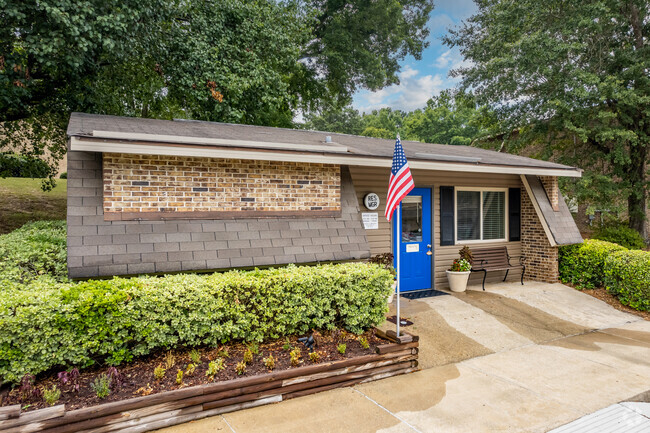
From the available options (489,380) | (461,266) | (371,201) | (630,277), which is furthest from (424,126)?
(489,380)

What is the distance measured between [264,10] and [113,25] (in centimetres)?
491

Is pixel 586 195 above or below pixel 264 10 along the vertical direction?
below

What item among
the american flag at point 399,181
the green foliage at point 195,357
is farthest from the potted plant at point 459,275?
the green foliage at point 195,357

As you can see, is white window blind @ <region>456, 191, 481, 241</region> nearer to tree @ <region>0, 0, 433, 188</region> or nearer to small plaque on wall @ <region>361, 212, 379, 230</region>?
small plaque on wall @ <region>361, 212, 379, 230</region>

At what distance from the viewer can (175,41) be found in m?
10.5

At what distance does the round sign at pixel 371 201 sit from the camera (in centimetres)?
734

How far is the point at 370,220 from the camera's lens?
7398mm

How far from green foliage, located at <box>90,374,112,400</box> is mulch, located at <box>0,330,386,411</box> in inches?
1.3

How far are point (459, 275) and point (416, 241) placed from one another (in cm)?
111

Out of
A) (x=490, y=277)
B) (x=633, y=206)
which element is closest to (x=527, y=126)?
(x=633, y=206)

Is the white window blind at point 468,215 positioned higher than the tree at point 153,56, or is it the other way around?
the tree at point 153,56

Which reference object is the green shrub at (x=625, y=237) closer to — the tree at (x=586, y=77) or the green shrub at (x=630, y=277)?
the tree at (x=586, y=77)

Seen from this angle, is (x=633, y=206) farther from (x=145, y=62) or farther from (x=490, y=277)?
(x=145, y=62)

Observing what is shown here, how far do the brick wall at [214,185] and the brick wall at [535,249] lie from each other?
5.61 meters
